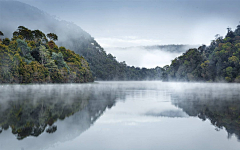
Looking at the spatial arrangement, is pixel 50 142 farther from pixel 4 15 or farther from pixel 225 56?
pixel 4 15

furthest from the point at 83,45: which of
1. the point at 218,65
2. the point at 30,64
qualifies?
the point at 30,64

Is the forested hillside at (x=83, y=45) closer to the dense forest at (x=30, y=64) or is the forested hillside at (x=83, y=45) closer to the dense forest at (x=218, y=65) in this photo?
the dense forest at (x=218, y=65)

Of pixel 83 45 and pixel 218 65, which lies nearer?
pixel 218 65

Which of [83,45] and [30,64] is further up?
[83,45]

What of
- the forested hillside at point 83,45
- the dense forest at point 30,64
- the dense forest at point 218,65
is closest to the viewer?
the dense forest at point 30,64

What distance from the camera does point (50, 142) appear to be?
630cm

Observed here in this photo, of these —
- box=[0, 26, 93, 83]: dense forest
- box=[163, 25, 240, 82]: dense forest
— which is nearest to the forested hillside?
box=[163, 25, 240, 82]: dense forest

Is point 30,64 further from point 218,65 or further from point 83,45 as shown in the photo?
point 83,45

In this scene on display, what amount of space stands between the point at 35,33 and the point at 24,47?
749 inches

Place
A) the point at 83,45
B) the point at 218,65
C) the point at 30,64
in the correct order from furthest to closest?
1. the point at 83,45
2. the point at 218,65
3. the point at 30,64

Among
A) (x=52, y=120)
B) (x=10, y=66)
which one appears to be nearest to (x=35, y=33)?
(x=10, y=66)

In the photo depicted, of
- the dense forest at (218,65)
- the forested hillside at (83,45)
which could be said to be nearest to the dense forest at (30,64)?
the dense forest at (218,65)

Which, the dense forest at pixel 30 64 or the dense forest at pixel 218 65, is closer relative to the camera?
the dense forest at pixel 30 64

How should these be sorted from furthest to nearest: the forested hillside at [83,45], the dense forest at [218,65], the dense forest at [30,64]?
1. the forested hillside at [83,45]
2. the dense forest at [218,65]
3. the dense forest at [30,64]
